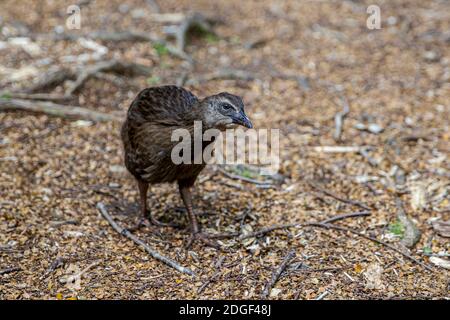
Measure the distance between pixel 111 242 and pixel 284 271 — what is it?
61.7 inches

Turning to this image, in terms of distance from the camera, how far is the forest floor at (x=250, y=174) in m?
4.71

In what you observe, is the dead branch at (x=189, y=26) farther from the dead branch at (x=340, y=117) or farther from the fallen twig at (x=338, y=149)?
the fallen twig at (x=338, y=149)

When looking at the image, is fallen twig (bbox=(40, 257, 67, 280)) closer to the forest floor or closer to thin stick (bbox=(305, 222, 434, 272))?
the forest floor

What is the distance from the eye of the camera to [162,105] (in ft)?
17.0

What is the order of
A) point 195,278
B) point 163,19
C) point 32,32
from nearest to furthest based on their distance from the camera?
point 195,278 → point 32,32 → point 163,19

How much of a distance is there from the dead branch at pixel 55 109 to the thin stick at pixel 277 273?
10.7 feet

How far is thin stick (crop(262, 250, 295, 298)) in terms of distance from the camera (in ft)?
14.6

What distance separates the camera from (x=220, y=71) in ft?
28.3

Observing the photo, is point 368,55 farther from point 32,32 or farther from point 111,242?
point 111,242

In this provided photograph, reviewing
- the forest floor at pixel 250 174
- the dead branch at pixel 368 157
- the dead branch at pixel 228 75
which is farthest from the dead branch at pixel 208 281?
the dead branch at pixel 228 75

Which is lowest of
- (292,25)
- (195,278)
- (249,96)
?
(195,278)

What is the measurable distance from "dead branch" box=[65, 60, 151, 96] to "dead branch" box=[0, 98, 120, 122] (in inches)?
18.5
